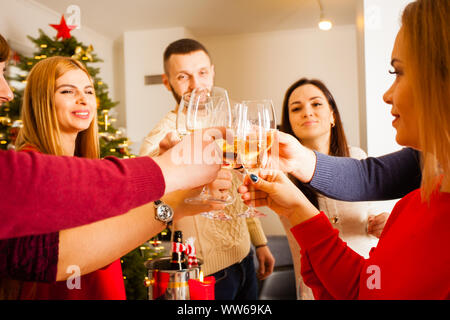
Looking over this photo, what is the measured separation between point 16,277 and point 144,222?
259 mm

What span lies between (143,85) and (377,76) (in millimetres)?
3288

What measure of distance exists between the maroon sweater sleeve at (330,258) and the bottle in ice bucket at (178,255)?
27cm

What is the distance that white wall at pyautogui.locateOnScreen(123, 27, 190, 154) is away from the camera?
15.9 ft

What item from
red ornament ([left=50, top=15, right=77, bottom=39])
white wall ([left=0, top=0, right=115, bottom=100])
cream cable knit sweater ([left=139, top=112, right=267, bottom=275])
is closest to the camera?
cream cable knit sweater ([left=139, top=112, right=267, bottom=275])

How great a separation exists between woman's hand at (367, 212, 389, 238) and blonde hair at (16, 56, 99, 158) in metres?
1.14

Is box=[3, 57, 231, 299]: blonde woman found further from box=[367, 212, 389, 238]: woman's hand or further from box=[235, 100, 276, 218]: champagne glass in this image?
box=[367, 212, 389, 238]: woman's hand

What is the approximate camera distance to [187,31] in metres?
4.89

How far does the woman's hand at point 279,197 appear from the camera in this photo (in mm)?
876

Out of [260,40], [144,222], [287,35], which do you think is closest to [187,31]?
[260,40]

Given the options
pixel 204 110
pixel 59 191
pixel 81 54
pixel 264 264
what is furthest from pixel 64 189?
pixel 81 54

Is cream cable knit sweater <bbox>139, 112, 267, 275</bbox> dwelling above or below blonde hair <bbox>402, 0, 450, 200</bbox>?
below

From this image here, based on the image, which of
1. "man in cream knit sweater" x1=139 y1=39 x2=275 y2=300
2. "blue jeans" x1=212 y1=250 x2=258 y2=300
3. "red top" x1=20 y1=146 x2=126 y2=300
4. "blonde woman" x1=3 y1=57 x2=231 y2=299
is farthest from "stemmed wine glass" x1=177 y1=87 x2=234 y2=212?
"blue jeans" x1=212 y1=250 x2=258 y2=300

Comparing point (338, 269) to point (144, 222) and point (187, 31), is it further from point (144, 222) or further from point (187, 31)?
point (187, 31)

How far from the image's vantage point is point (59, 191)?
47 centimetres
